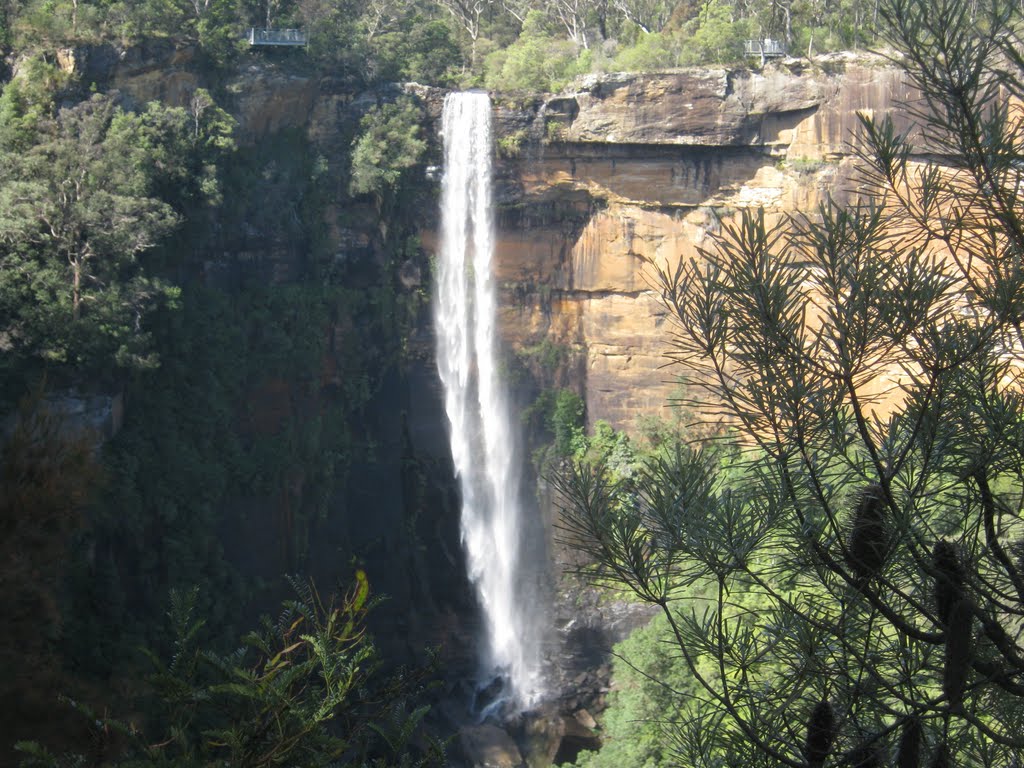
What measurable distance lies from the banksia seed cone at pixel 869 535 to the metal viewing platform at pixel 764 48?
45.0 feet

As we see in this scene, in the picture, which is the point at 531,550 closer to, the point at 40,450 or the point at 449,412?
the point at 449,412

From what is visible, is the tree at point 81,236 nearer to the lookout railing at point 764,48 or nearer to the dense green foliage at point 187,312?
the dense green foliage at point 187,312

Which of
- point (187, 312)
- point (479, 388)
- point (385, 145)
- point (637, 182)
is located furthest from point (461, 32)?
point (187, 312)

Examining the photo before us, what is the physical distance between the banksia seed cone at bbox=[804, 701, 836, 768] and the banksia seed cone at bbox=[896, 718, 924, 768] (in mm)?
174

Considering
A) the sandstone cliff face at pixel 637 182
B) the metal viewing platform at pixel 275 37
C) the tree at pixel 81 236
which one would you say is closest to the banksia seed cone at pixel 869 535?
the tree at pixel 81 236

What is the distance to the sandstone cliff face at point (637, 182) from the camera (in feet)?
47.6

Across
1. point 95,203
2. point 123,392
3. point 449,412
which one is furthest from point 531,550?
point 95,203

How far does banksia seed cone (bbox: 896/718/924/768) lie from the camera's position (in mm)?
2320

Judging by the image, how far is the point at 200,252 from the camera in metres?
14.3

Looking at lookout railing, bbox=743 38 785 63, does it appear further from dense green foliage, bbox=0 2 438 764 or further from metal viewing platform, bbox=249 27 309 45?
metal viewing platform, bbox=249 27 309 45

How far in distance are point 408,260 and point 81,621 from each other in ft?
26.4

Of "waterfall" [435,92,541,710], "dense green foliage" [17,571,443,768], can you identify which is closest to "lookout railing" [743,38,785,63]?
"waterfall" [435,92,541,710]

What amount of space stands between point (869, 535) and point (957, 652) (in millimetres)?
327

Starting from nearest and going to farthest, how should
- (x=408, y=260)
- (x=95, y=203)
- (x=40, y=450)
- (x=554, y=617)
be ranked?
(x=40, y=450), (x=95, y=203), (x=554, y=617), (x=408, y=260)
